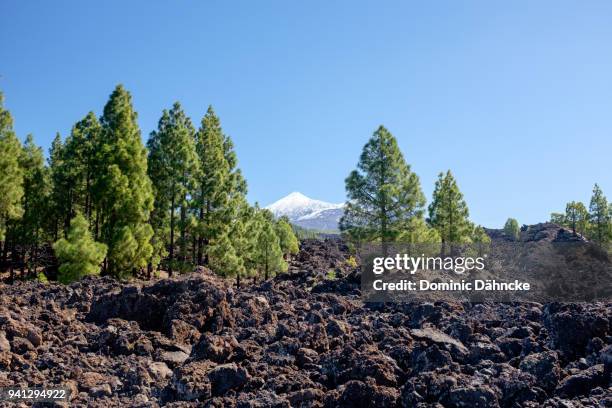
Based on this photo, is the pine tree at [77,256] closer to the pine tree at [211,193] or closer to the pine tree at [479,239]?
the pine tree at [211,193]

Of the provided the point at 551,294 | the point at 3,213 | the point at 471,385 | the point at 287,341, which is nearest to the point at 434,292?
the point at 551,294

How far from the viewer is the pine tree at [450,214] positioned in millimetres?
46963

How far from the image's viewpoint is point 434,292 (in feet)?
71.3

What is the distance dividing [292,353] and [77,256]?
21830mm

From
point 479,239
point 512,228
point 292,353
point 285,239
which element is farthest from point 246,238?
point 512,228

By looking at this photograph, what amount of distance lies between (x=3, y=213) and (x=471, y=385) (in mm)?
34996

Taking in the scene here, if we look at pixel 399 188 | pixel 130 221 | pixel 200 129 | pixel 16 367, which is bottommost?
pixel 16 367

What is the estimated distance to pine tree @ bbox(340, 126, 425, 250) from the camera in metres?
33.8

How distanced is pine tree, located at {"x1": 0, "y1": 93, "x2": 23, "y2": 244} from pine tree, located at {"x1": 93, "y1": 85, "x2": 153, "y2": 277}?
6.06m

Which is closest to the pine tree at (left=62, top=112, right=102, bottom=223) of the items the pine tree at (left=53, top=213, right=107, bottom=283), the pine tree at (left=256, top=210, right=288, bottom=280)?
the pine tree at (left=53, top=213, right=107, bottom=283)

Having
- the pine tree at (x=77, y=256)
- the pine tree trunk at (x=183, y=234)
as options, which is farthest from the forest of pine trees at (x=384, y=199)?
the pine tree at (x=77, y=256)

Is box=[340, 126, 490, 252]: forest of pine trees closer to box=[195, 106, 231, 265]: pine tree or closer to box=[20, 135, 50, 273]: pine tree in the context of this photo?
box=[195, 106, 231, 265]: pine tree

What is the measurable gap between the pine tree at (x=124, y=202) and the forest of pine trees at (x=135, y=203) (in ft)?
0.19

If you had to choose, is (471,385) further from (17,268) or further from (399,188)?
(17,268)
